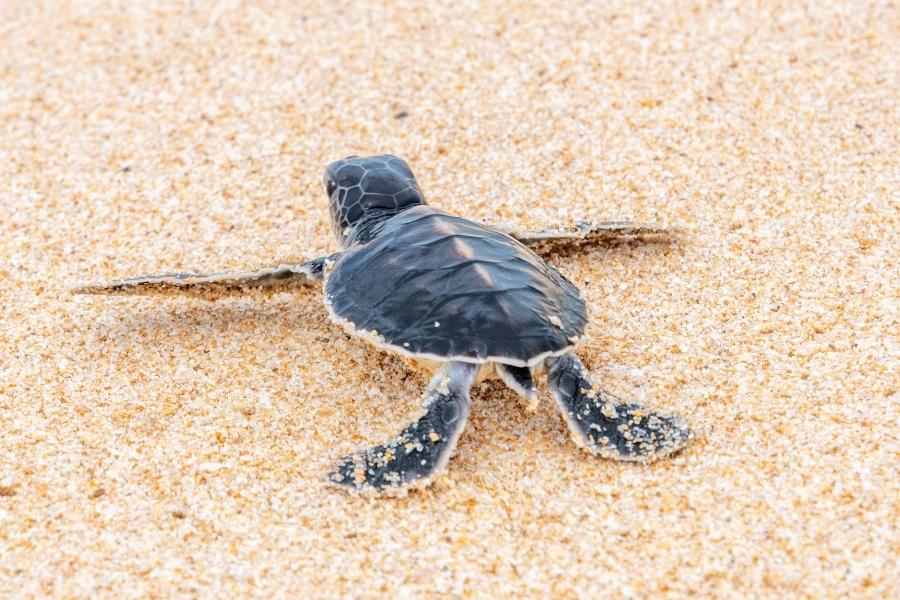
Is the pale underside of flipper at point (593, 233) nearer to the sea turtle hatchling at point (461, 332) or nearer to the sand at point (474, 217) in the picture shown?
the sand at point (474, 217)

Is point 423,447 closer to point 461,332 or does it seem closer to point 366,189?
point 461,332

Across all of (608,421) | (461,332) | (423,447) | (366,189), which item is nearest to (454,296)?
(461,332)

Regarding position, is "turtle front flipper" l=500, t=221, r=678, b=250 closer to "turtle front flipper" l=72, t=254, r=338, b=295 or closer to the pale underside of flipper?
the pale underside of flipper

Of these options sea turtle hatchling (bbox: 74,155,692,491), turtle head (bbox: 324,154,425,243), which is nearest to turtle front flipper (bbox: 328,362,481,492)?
sea turtle hatchling (bbox: 74,155,692,491)

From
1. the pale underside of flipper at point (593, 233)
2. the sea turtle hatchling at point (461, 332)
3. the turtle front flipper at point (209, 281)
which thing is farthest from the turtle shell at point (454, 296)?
the pale underside of flipper at point (593, 233)

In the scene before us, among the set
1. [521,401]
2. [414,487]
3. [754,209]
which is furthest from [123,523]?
[754,209]

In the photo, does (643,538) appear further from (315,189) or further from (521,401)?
(315,189)
